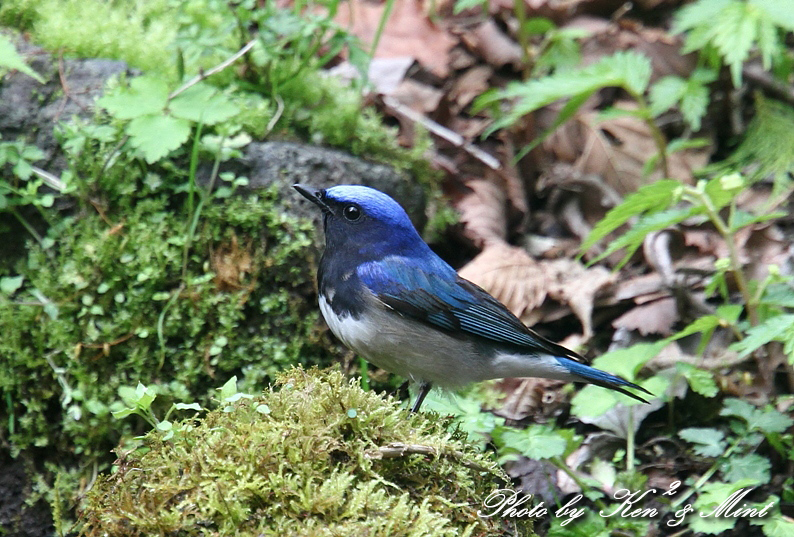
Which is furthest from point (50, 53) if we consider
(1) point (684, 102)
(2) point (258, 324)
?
(1) point (684, 102)

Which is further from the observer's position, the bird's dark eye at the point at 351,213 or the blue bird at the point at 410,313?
the bird's dark eye at the point at 351,213

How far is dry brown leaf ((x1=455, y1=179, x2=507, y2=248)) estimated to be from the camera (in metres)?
5.73

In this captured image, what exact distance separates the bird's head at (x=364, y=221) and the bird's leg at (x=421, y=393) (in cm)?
69

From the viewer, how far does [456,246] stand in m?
5.97

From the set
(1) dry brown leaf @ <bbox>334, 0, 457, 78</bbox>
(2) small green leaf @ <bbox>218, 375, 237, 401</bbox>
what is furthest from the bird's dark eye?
(1) dry brown leaf @ <bbox>334, 0, 457, 78</bbox>

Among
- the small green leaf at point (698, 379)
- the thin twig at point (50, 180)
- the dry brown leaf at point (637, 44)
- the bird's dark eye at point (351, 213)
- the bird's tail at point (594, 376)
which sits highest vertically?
the dry brown leaf at point (637, 44)

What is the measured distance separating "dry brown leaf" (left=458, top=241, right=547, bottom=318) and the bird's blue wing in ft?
3.65

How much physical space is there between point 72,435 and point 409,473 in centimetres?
237

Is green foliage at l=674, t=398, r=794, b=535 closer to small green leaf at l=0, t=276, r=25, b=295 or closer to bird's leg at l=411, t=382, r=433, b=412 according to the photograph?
bird's leg at l=411, t=382, r=433, b=412

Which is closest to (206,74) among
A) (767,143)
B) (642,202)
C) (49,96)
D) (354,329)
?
(49,96)

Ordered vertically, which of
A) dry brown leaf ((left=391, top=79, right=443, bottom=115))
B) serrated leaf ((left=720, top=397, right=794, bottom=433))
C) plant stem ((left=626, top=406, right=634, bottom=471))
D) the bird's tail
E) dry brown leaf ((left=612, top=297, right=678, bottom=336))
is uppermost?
dry brown leaf ((left=391, top=79, right=443, bottom=115))

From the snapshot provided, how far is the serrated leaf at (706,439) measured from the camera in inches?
161

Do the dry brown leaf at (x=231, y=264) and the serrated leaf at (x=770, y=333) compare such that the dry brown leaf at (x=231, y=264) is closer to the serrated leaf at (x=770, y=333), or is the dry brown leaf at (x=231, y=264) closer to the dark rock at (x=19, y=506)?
the dark rock at (x=19, y=506)

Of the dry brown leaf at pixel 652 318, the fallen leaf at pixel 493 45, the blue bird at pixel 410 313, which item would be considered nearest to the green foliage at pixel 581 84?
the dry brown leaf at pixel 652 318
